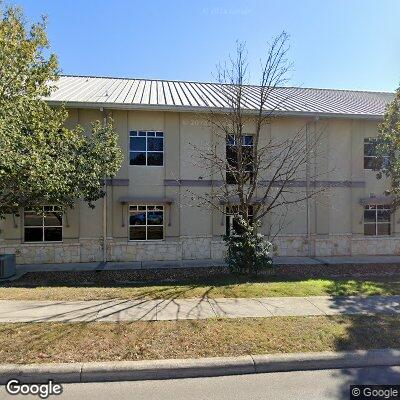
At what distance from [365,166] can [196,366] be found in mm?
14458

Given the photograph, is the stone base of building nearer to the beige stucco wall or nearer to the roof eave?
the beige stucco wall

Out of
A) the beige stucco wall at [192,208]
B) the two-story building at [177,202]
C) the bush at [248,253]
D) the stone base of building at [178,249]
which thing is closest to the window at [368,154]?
the two-story building at [177,202]

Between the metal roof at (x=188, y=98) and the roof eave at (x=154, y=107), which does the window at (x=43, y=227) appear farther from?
the metal roof at (x=188, y=98)

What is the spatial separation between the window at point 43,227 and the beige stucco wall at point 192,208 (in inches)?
11.5

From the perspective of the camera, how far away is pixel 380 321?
5.78 meters

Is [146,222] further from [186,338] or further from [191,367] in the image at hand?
[191,367]

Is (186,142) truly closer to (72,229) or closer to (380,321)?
(72,229)

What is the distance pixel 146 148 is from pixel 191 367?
11.2 meters

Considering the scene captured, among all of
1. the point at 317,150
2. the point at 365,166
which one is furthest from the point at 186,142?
the point at 365,166

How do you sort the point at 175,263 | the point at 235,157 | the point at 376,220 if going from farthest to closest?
the point at 376,220 → the point at 175,263 → the point at 235,157

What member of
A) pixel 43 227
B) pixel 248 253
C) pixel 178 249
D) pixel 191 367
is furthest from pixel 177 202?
pixel 191 367

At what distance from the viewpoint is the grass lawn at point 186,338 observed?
4402 mm

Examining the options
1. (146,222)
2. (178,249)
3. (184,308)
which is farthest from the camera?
(146,222)

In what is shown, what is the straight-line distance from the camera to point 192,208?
46.6ft
